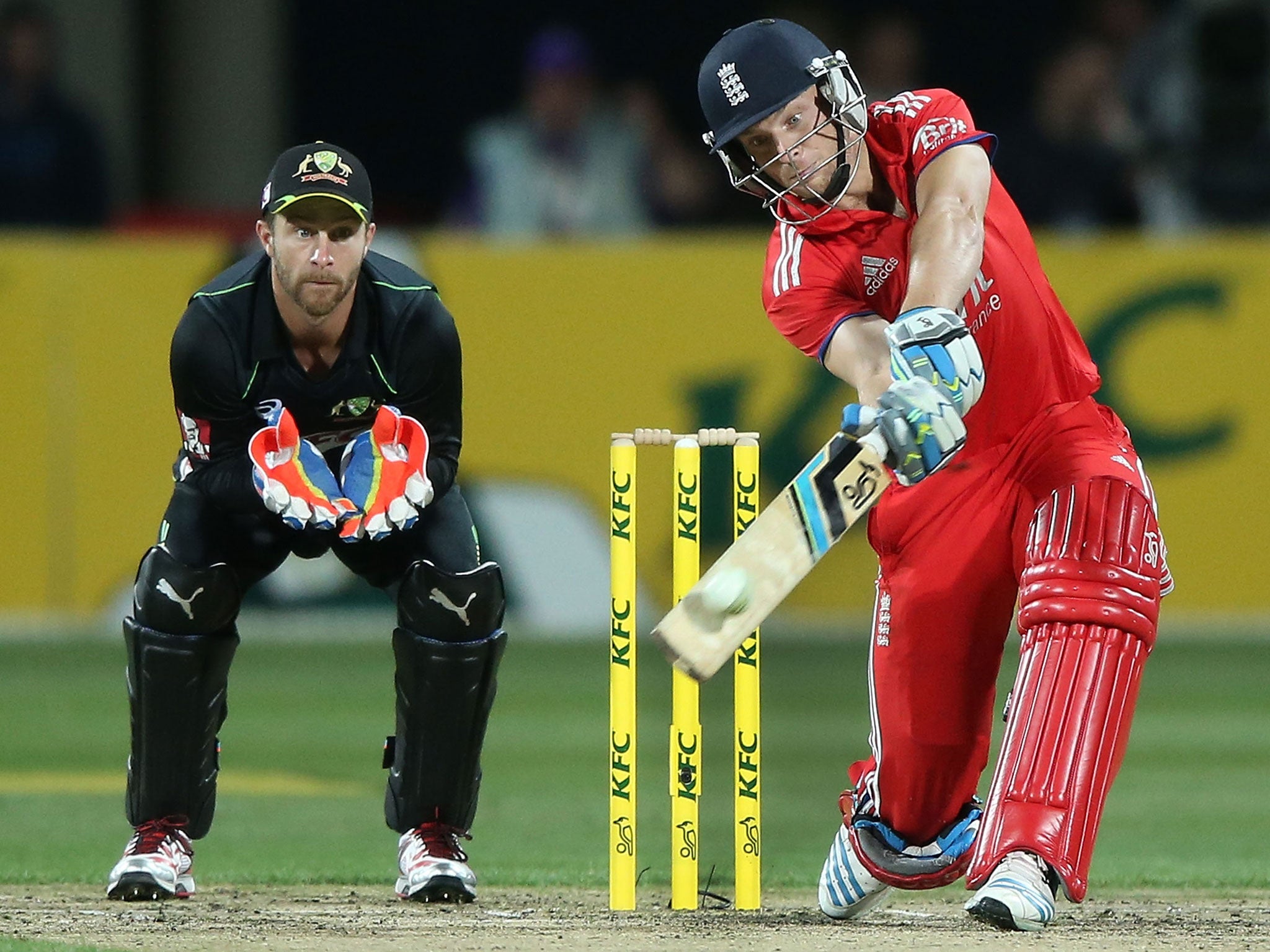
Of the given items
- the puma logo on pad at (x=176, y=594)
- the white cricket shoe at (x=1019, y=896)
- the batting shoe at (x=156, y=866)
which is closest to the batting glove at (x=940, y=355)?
the white cricket shoe at (x=1019, y=896)

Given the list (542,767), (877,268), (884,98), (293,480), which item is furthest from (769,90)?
(884,98)

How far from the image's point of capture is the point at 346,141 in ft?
48.9

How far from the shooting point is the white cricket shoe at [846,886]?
461 cm

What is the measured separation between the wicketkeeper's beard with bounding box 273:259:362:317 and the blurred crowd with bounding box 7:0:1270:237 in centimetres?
585

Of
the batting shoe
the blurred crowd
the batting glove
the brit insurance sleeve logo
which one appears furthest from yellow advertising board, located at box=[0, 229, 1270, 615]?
the batting glove

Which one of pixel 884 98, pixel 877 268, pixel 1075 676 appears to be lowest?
pixel 1075 676

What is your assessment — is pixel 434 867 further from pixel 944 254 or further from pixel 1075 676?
pixel 944 254

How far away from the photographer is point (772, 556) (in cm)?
390

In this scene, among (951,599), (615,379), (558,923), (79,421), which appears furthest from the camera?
(615,379)

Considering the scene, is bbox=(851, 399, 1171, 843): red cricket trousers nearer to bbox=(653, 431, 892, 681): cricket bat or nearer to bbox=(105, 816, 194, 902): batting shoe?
bbox=(653, 431, 892, 681): cricket bat

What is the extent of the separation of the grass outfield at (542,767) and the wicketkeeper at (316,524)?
409mm

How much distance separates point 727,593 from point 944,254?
82 centimetres

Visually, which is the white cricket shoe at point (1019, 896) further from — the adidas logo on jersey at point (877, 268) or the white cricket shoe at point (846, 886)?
the adidas logo on jersey at point (877, 268)

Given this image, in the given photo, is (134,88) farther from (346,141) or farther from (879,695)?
(879,695)
